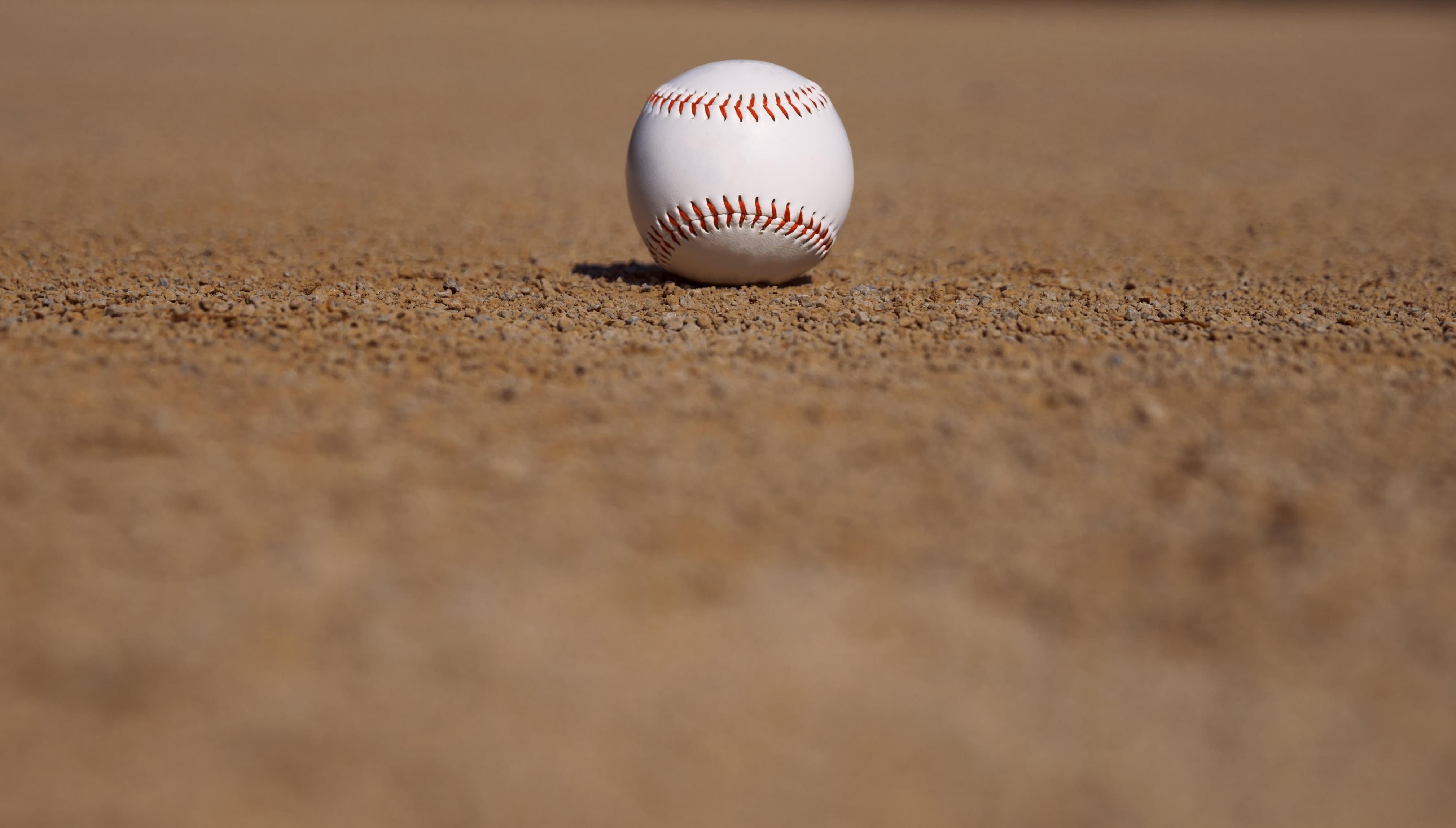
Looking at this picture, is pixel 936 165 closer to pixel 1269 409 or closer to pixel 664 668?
pixel 1269 409

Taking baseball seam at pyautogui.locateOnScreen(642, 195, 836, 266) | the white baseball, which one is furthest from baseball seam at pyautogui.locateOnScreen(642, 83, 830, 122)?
baseball seam at pyautogui.locateOnScreen(642, 195, 836, 266)

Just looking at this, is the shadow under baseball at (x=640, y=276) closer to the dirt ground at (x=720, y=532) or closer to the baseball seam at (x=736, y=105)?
the dirt ground at (x=720, y=532)

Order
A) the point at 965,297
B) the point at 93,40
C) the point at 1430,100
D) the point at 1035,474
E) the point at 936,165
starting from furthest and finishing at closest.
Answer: the point at 93,40, the point at 1430,100, the point at 936,165, the point at 965,297, the point at 1035,474

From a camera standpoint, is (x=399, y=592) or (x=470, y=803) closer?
(x=470, y=803)

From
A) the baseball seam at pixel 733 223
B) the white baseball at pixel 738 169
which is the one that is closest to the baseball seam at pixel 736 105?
the white baseball at pixel 738 169

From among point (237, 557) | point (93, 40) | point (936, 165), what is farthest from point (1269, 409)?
point (93, 40)

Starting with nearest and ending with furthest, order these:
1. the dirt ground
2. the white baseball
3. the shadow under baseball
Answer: the dirt ground → the white baseball → the shadow under baseball

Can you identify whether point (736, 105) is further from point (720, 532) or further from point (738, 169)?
point (720, 532)

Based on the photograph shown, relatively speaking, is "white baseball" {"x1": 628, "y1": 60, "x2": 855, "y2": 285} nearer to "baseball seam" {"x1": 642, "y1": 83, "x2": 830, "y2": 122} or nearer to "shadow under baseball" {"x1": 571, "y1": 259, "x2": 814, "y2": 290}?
"baseball seam" {"x1": 642, "y1": 83, "x2": 830, "y2": 122}
